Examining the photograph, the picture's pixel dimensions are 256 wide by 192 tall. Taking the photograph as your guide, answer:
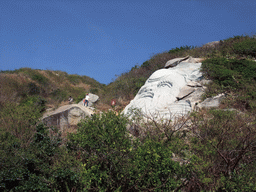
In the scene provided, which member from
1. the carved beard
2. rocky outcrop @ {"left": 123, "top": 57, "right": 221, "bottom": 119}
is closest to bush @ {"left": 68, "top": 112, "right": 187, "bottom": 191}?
rocky outcrop @ {"left": 123, "top": 57, "right": 221, "bottom": 119}

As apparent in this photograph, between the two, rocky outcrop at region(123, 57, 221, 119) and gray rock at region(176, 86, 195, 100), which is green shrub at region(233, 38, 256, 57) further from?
gray rock at region(176, 86, 195, 100)

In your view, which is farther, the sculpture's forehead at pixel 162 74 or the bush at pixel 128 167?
the sculpture's forehead at pixel 162 74

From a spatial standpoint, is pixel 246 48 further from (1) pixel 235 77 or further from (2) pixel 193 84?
(2) pixel 193 84

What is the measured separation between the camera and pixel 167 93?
10719mm

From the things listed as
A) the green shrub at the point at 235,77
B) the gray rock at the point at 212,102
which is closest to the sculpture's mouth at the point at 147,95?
the gray rock at the point at 212,102

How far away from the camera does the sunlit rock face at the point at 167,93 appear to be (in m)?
9.78

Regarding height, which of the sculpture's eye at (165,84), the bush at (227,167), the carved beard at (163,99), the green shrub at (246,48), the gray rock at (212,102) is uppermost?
the green shrub at (246,48)

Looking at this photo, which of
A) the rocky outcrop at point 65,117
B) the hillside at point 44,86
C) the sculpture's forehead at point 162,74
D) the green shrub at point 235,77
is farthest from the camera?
the hillside at point 44,86

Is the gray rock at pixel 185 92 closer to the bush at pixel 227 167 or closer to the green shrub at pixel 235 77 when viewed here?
the green shrub at pixel 235 77

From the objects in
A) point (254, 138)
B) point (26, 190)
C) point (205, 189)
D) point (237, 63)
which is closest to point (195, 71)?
point (237, 63)

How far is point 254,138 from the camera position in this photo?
5.56m

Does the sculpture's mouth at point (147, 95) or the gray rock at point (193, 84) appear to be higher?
the gray rock at point (193, 84)

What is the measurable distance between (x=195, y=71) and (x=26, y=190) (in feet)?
32.8

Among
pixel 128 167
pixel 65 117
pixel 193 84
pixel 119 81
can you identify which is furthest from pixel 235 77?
pixel 119 81
